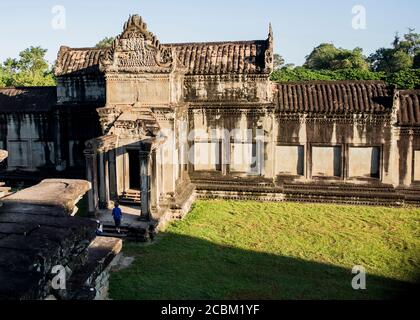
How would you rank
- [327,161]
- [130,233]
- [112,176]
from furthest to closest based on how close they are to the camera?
[327,161], [112,176], [130,233]

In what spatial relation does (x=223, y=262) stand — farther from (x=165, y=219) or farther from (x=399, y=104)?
(x=399, y=104)

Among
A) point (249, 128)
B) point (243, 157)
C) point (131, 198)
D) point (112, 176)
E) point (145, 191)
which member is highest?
point (249, 128)

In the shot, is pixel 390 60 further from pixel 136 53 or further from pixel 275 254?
pixel 275 254

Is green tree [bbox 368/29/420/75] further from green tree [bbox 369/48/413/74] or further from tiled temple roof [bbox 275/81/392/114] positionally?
tiled temple roof [bbox 275/81/392/114]

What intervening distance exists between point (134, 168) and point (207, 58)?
6.34 m

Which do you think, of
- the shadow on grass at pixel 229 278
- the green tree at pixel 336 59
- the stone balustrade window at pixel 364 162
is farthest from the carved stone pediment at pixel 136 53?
the green tree at pixel 336 59

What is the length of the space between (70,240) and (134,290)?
7.10 meters

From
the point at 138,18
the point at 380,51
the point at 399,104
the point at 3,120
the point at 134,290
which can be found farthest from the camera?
the point at 380,51

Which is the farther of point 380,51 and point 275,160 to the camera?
point 380,51

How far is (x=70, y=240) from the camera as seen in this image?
15.6 feet

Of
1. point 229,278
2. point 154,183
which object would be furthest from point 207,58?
point 229,278

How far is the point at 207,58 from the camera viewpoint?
20438 mm
